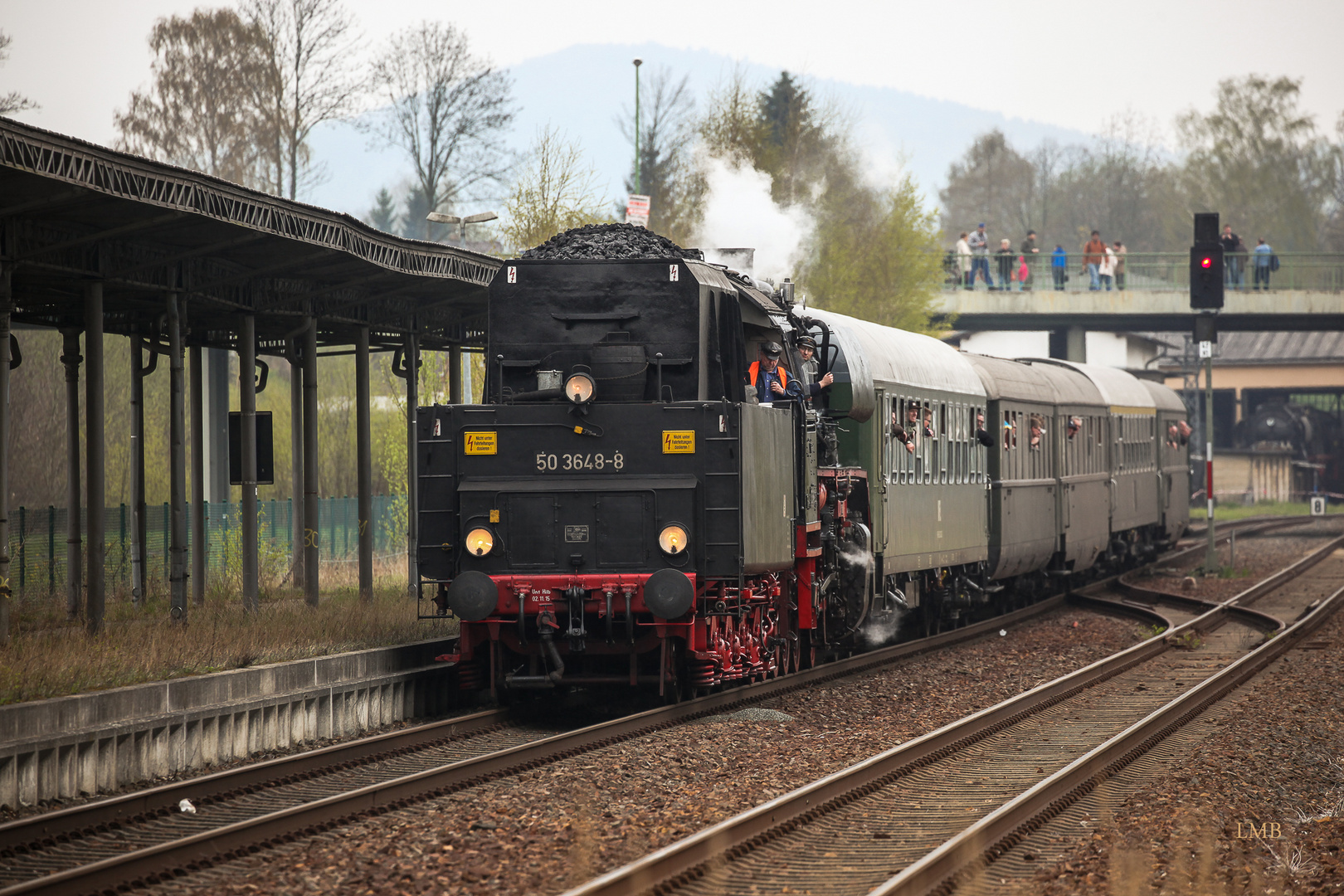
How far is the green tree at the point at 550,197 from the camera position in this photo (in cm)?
3130

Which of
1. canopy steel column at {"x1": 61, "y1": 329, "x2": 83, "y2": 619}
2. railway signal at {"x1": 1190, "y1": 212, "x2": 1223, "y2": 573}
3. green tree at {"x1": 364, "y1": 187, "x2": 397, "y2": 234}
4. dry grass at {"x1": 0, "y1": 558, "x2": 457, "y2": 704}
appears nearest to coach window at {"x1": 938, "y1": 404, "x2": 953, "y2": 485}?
dry grass at {"x1": 0, "y1": 558, "x2": 457, "y2": 704}

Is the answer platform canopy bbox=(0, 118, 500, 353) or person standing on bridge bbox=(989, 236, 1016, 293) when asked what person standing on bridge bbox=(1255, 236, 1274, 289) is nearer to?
person standing on bridge bbox=(989, 236, 1016, 293)

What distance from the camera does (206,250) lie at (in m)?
14.2

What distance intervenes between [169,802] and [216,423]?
19405mm

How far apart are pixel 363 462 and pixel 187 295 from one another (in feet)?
13.9

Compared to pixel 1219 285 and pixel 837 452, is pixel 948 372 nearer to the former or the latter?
pixel 837 452

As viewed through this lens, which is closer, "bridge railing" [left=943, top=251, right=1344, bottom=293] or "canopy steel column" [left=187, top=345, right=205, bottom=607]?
"canopy steel column" [left=187, top=345, right=205, bottom=607]

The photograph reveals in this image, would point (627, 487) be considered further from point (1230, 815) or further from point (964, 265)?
point (964, 265)

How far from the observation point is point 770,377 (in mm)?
14031

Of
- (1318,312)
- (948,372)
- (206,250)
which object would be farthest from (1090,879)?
(1318,312)

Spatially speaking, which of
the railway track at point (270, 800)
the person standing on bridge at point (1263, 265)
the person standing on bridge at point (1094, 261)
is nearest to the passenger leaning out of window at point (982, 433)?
the railway track at point (270, 800)

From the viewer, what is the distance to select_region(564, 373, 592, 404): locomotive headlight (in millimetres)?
12438

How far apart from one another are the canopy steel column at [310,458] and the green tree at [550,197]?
13.2 metres

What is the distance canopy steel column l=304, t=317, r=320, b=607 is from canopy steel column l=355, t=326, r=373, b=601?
59cm
